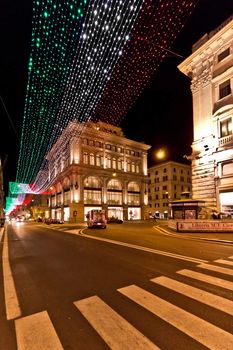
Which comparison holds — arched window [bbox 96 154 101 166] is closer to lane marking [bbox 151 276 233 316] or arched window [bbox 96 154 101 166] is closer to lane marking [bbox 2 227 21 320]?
lane marking [bbox 2 227 21 320]

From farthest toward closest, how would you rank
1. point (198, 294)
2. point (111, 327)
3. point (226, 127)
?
point (226, 127), point (198, 294), point (111, 327)

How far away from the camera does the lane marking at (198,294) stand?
4938 mm

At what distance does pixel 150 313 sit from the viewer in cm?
468

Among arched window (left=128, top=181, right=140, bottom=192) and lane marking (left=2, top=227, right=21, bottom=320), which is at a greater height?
arched window (left=128, top=181, right=140, bottom=192)

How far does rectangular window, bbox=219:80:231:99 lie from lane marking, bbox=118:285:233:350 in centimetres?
2753

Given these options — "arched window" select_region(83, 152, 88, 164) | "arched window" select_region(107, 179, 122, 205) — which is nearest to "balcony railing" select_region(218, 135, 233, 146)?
"arched window" select_region(83, 152, 88, 164)

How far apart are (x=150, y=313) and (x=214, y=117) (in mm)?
27797

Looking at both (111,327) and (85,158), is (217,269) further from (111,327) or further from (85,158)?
(85,158)

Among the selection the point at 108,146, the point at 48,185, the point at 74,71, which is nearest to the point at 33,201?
the point at 48,185

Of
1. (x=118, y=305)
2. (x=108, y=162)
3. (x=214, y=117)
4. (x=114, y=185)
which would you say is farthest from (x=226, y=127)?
(x=114, y=185)

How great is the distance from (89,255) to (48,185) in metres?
74.6

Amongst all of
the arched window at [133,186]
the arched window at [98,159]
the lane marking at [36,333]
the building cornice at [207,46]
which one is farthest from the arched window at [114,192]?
the lane marking at [36,333]

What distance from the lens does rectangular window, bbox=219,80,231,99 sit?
27656 mm

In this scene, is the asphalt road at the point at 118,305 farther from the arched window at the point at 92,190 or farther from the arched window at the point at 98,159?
the arched window at the point at 98,159
